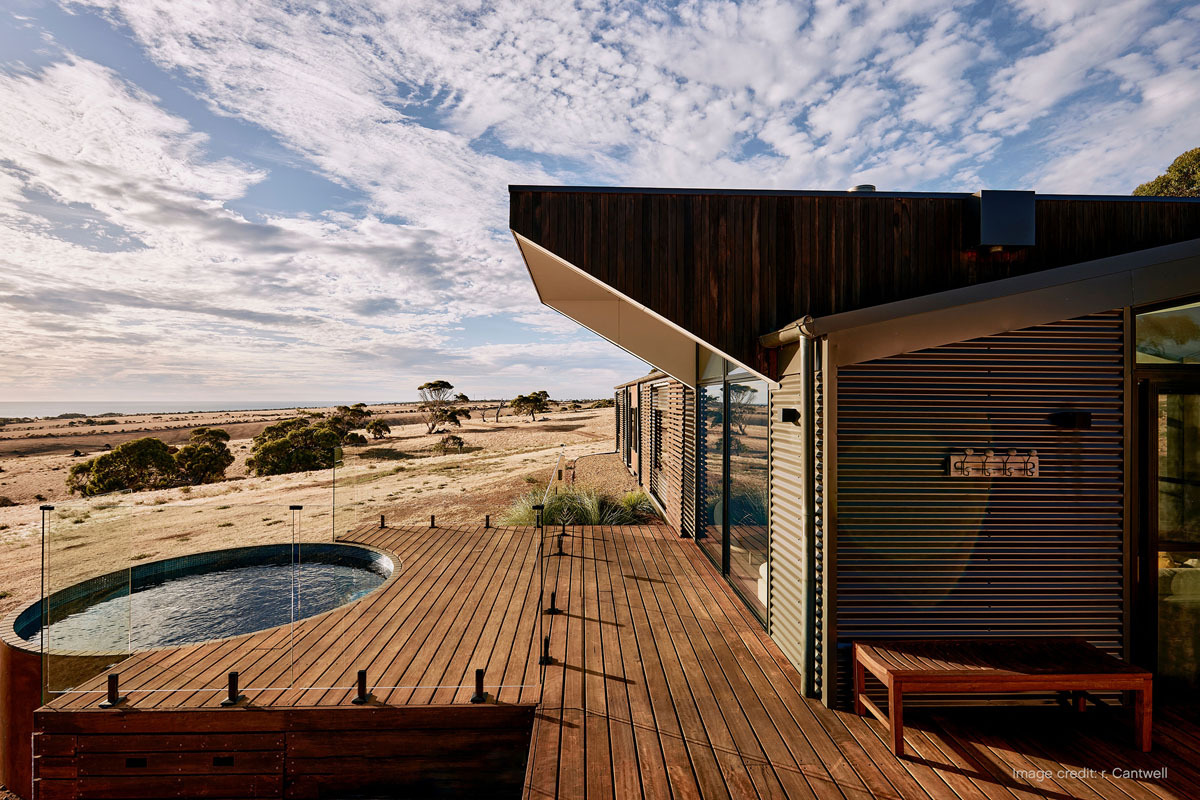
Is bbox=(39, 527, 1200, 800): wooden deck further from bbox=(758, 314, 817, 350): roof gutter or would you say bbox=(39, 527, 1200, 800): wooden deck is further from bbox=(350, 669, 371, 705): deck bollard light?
bbox=(758, 314, 817, 350): roof gutter

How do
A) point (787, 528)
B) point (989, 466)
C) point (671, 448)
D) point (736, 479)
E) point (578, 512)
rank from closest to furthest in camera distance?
1. point (989, 466)
2. point (787, 528)
3. point (736, 479)
4. point (578, 512)
5. point (671, 448)

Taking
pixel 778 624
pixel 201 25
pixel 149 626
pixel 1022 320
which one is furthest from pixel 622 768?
pixel 201 25

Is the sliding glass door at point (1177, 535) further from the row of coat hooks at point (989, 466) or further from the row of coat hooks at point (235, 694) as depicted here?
the row of coat hooks at point (235, 694)

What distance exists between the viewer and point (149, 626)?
436 centimetres

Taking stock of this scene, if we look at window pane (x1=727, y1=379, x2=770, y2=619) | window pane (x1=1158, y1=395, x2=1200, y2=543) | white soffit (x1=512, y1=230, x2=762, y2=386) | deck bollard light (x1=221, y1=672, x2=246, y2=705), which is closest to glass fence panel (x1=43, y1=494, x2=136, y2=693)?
deck bollard light (x1=221, y1=672, x2=246, y2=705)

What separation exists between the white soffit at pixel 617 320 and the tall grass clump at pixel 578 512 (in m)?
2.90

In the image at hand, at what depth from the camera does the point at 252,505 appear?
13.5 meters

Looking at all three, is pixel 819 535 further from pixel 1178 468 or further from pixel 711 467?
pixel 711 467

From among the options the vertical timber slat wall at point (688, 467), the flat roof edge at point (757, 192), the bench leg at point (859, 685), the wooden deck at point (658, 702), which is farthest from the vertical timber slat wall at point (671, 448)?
the bench leg at point (859, 685)

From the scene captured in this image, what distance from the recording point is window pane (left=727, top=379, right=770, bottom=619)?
4.31 m

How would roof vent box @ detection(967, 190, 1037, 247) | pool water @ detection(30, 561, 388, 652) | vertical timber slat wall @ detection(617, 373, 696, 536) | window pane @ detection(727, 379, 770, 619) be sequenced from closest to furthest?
roof vent box @ detection(967, 190, 1037, 247)
pool water @ detection(30, 561, 388, 652)
window pane @ detection(727, 379, 770, 619)
vertical timber slat wall @ detection(617, 373, 696, 536)

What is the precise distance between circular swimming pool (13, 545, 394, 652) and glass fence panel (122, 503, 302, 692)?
0.05 feet

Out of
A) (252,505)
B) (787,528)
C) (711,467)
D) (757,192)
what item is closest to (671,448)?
(711,467)

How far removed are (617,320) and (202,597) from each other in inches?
253
